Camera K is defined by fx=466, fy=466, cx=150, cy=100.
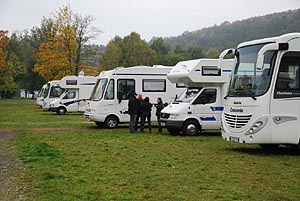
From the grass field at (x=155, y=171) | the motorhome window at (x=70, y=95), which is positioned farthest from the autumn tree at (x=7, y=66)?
the grass field at (x=155, y=171)

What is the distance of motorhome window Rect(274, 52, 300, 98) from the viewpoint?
12.9m

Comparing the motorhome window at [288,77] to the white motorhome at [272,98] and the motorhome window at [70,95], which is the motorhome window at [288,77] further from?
the motorhome window at [70,95]

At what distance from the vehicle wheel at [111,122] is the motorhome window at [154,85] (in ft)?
7.06

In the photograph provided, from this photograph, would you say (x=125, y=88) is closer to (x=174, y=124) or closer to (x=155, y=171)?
(x=174, y=124)

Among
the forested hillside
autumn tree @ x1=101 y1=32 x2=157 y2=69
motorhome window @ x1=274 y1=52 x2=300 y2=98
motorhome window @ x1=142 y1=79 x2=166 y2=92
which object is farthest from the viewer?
autumn tree @ x1=101 y1=32 x2=157 y2=69

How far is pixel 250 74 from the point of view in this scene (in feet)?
43.4

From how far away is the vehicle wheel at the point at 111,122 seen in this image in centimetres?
2241

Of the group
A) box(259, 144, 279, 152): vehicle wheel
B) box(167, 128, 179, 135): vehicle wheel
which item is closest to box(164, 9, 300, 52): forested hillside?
box(167, 128, 179, 135): vehicle wheel

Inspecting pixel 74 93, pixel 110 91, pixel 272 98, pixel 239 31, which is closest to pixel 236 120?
pixel 272 98

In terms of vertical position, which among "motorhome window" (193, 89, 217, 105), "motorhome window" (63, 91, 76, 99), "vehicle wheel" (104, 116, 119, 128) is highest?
"motorhome window" (63, 91, 76, 99)

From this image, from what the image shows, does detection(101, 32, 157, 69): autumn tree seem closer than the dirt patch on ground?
No

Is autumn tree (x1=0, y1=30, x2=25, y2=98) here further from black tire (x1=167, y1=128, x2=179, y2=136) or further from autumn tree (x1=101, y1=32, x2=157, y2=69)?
black tire (x1=167, y1=128, x2=179, y2=136)

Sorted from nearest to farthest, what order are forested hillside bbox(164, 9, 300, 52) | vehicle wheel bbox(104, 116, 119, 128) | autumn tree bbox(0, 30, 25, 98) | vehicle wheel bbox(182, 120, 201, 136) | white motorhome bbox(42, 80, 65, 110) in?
vehicle wheel bbox(182, 120, 201, 136)
vehicle wheel bbox(104, 116, 119, 128)
forested hillside bbox(164, 9, 300, 52)
white motorhome bbox(42, 80, 65, 110)
autumn tree bbox(0, 30, 25, 98)

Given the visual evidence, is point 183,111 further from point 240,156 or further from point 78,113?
point 78,113
